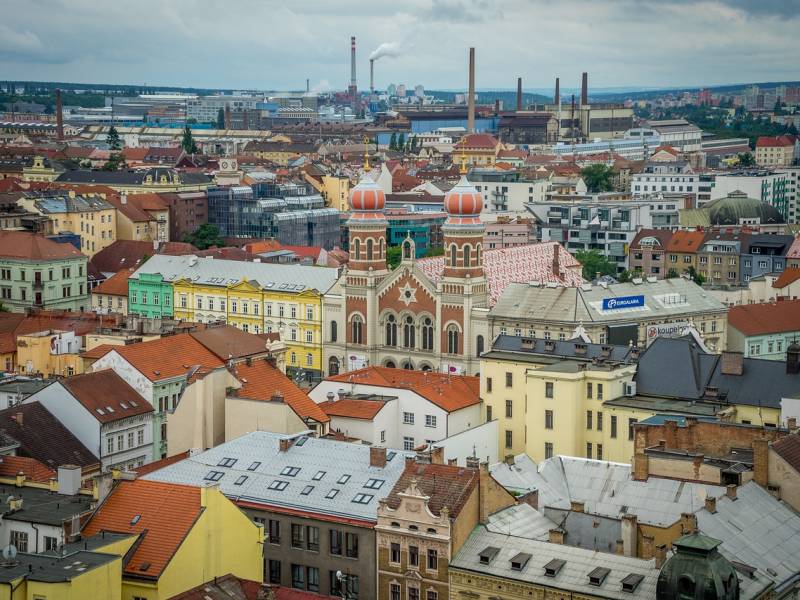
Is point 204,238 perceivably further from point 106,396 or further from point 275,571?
point 275,571

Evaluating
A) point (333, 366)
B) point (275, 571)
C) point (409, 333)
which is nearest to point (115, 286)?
point (333, 366)

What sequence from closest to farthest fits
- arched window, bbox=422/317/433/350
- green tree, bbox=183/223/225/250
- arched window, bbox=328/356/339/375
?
arched window, bbox=422/317/433/350, arched window, bbox=328/356/339/375, green tree, bbox=183/223/225/250

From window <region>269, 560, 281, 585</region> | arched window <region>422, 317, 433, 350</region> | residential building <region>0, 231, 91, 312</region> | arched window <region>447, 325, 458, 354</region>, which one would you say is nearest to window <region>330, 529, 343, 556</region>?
window <region>269, 560, 281, 585</region>

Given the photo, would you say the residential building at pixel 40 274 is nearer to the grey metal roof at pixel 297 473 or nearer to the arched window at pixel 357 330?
the arched window at pixel 357 330

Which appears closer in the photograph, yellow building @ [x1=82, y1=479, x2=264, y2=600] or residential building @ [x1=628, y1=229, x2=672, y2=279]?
yellow building @ [x1=82, y1=479, x2=264, y2=600]

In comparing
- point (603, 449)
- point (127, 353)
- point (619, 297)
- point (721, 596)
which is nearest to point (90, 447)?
point (127, 353)

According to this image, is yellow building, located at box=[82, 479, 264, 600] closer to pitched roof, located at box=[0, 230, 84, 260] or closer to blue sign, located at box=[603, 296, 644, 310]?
blue sign, located at box=[603, 296, 644, 310]

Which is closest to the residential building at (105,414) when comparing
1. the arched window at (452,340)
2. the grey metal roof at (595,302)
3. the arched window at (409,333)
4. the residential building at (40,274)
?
the arched window at (452,340)
